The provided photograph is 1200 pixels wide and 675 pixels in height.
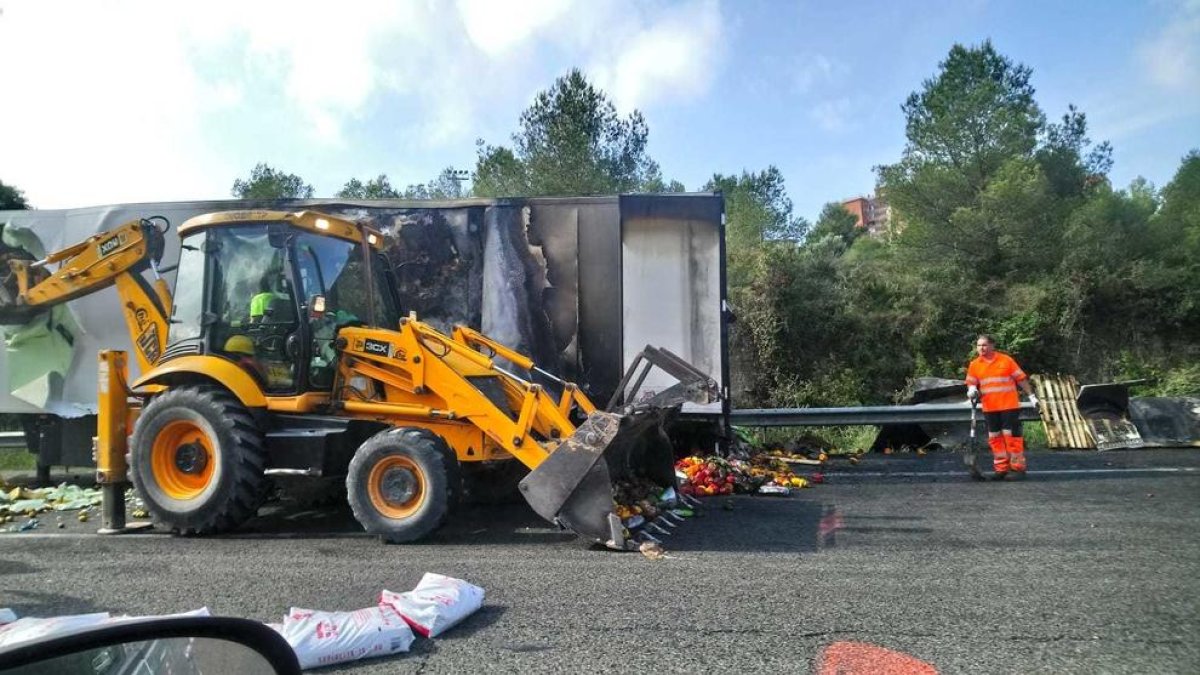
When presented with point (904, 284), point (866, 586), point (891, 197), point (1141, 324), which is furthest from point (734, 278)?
point (866, 586)

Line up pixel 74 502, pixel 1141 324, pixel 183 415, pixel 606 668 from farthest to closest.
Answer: pixel 1141 324 < pixel 74 502 < pixel 183 415 < pixel 606 668

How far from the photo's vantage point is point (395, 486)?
621 cm

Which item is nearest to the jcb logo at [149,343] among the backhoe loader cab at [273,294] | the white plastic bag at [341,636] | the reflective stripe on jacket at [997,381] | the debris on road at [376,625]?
the backhoe loader cab at [273,294]

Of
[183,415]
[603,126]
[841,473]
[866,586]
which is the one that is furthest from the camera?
[603,126]

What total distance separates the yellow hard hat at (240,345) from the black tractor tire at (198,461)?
425mm

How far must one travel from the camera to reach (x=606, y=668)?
11.8ft

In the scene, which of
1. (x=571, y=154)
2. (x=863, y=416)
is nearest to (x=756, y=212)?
(x=571, y=154)

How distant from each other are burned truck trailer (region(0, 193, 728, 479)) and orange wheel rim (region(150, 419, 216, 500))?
300cm

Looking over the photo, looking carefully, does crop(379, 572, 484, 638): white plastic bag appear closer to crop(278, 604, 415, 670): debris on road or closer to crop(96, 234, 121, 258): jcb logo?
A: crop(278, 604, 415, 670): debris on road

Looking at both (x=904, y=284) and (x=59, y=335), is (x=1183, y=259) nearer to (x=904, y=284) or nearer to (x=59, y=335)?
(x=904, y=284)

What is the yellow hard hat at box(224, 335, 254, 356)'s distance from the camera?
7027 millimetres

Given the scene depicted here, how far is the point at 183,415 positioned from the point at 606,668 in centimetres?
469

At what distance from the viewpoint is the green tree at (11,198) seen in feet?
88.7

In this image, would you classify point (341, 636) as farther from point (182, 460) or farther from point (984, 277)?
point (984, 277)
